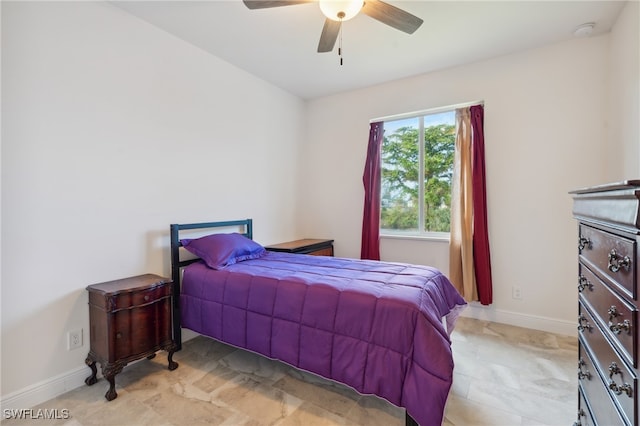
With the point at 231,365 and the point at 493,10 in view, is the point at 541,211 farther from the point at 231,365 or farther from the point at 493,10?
the point at 231,365

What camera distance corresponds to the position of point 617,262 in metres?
0.85

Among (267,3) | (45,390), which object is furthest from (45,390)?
(267,3)

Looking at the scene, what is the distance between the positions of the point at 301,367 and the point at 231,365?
745 mm

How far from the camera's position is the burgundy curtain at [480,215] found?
9.77 ft

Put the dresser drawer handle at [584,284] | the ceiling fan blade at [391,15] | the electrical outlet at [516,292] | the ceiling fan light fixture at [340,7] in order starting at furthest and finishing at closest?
the electrical outlet at [516,292] → the ceiling fan blade at [391,15] → the ceiling fan light fixture at [340,7] → the dresser drawer handle at [584,284]

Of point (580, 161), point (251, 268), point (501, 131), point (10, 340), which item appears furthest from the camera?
point (501, 131)

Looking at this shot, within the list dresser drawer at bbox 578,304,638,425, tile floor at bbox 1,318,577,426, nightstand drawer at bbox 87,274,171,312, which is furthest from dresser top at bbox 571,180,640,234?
nightstand drawer at bbox 87,274,171,312

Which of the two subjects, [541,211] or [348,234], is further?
[348,234]

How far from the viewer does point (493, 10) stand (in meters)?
2.21

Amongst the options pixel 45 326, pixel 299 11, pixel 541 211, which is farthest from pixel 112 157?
pixel 541 211

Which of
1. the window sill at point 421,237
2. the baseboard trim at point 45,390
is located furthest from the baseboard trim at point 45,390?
the window sill at point 421,237

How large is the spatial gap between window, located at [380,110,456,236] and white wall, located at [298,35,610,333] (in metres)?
0.22

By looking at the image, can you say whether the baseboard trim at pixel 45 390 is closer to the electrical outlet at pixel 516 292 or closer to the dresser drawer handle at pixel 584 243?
the dresser drawer handle at pixel 584 243

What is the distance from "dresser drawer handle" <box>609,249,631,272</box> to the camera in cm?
79
